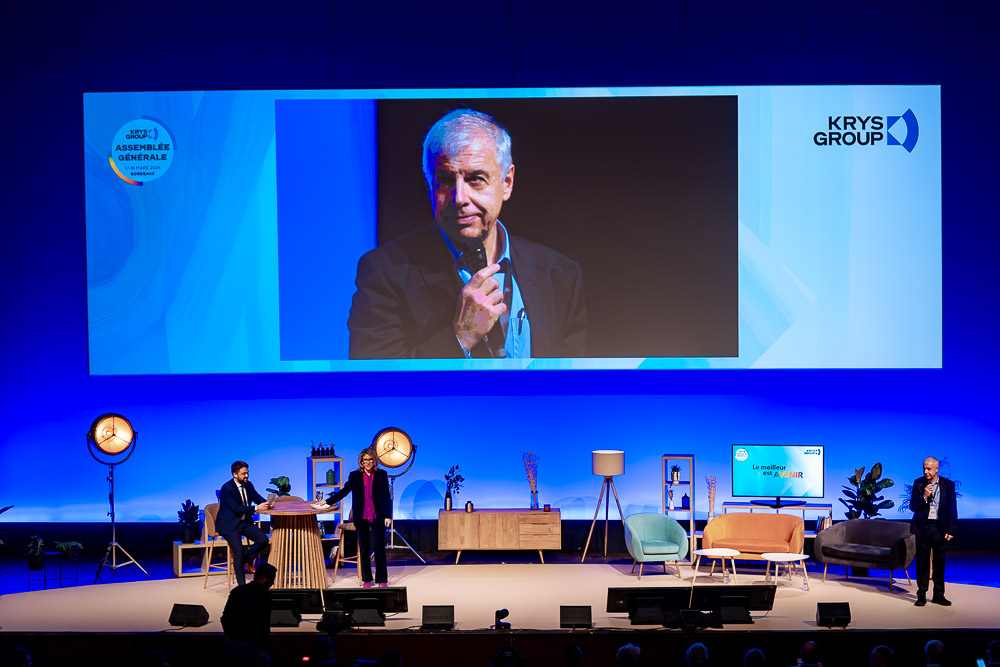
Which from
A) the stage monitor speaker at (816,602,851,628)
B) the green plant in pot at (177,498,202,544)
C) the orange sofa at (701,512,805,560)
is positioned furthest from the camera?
the green plant in pot at (177,498,202,544)

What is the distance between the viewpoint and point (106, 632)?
6.71 meters

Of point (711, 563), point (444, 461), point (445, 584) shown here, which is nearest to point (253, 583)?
point (445, 584)

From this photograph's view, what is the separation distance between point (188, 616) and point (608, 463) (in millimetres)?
4512

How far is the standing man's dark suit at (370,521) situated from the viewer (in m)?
8.75

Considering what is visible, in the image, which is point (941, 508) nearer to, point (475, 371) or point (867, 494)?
point (867, 494)

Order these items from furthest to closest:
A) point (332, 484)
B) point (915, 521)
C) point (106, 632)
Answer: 1. point (332, 484)
2. point (915, 521)
3. point (106, 632)

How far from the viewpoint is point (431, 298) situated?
10.5 metres

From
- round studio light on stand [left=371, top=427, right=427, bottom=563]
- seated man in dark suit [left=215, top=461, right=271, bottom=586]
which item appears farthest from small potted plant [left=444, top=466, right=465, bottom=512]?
seated man in dark suit [left=215, top=461, right=271, bottom=586]

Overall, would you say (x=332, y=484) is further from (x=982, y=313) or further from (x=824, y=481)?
(x=982, y=313)

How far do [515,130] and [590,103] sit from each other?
0.86 meters

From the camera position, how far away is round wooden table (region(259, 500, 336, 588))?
848 centimetres

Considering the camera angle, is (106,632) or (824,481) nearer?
(106,632)

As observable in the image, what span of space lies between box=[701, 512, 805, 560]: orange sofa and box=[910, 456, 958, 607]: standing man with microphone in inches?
48.0

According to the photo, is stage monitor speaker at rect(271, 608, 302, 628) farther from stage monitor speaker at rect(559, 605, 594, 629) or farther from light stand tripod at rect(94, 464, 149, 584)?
light stand tripod at rect(94, 464, 149, 584)
